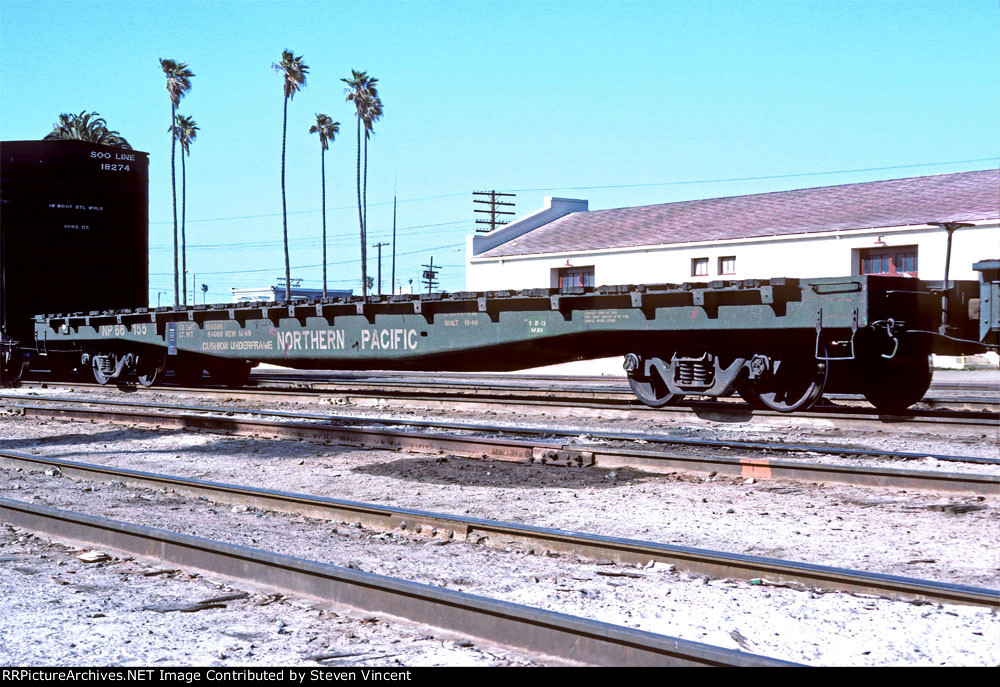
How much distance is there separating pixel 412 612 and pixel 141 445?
8323mm

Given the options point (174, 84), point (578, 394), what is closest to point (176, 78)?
point (174, 84)

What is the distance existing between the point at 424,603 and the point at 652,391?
1005 cm

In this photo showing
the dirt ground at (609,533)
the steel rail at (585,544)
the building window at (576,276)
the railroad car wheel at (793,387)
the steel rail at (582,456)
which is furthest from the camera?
the building window at (576,276)

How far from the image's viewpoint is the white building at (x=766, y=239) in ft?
98.5

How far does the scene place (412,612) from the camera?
458 centimetres

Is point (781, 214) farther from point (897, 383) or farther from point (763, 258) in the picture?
point (897, 383)

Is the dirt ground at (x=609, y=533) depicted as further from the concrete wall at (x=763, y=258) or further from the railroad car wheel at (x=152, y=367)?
the concrete wall at (x=763, y=258)

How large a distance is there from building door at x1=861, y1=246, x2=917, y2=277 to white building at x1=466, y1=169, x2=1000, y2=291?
0.10 feet

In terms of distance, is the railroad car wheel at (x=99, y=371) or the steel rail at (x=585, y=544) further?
the railroad car wheel at (x=99, y=371)

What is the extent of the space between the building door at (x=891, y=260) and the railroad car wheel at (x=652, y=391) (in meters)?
18.5

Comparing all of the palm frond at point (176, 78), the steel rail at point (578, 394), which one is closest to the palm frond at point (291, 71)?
the palm frond at point (176, 78)
